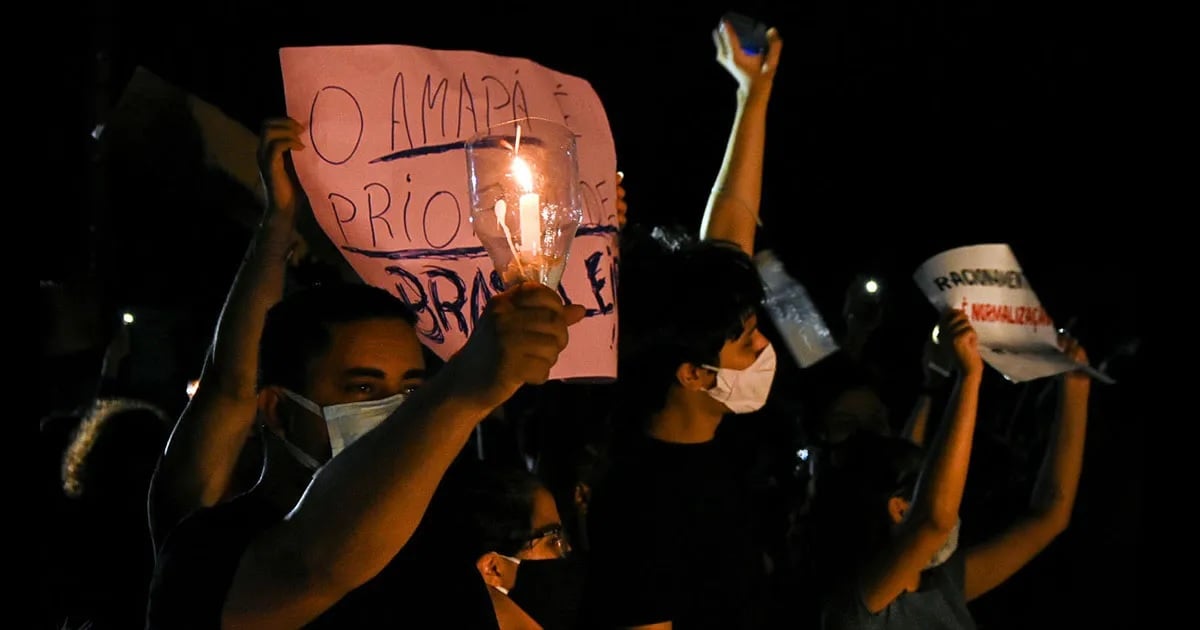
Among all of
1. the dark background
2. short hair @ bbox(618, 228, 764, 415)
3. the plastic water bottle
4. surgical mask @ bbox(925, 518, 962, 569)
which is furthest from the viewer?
the dark background

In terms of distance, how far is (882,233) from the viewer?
26.7 feet

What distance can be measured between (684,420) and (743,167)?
801 mm

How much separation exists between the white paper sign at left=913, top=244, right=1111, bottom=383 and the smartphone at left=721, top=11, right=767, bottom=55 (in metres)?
0.90

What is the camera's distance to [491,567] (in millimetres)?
3002

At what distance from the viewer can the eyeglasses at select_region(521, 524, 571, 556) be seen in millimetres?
3043

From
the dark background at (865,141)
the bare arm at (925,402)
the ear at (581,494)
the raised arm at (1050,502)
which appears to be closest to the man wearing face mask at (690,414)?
the ear at (581,494)

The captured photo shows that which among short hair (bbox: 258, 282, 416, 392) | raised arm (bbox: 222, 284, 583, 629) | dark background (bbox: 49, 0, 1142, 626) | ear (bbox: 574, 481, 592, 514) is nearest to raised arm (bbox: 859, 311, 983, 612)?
ear (bbox: 574, 481, 592, 514)

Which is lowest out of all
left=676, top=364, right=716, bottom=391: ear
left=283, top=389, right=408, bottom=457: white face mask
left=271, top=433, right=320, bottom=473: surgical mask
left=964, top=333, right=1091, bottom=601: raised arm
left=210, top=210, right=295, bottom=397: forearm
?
left=964, top=333, right=1091, bottom=601: raised arm

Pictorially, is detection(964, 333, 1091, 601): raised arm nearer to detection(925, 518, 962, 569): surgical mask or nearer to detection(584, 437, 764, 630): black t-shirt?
detection(925, 518, 962, 569): surgical mask

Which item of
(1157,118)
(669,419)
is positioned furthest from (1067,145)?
(669,419)

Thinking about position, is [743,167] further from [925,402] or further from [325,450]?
[925,402]

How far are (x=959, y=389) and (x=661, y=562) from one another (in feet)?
3.75

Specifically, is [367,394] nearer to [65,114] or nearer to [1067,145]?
[65,114]

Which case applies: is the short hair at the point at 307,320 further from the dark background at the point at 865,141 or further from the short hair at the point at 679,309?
the dark background at the point at 865,141
